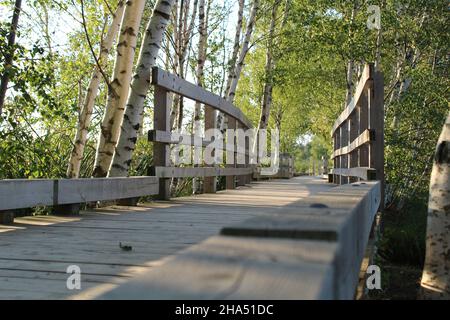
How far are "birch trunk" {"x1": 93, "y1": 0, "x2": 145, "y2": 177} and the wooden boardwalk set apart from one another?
110 centimetres

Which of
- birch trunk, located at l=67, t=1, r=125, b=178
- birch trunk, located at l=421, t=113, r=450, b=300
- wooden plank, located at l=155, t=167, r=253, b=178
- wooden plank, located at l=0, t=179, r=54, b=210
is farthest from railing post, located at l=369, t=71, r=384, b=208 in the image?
birch trunk, located at l=67, t=1, r=125, b=178

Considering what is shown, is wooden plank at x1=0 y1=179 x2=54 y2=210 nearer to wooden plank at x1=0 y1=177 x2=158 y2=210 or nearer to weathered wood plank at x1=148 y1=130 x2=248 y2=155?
wooden plank at x1=0 y1=177 x2=158 y2=210

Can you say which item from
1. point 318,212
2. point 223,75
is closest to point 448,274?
point 318,212

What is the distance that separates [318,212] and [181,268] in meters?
0.62

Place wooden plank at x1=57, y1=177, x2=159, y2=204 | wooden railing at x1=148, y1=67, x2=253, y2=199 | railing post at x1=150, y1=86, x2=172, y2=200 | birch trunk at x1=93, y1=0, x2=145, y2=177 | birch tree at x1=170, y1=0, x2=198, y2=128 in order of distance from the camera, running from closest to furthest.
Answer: wooden plank at x1=57, y1=177, x2=159, y2=204
wooden railing at x1=148, y1=67, x2=253, y2=199
railing post at x1=150, y1=86, x2=172, y2=200
birch trunk at x1=93, y1=0, x2=145, y2=177
birch tree at x1=170, y1=0, x2=198, y2=128

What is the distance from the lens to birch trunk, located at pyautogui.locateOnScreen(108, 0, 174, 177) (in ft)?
20.2

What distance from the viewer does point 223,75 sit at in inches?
758

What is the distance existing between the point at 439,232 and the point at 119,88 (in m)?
4.41

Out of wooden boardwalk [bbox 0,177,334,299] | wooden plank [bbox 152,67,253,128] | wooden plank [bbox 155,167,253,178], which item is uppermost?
wooden plank [bbox 152,67,253,128]

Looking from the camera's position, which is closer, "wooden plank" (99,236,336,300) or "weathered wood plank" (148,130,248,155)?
"wooden plank" (99,236,336,300)

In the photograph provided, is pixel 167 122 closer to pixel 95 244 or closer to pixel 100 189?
pixel 100 189

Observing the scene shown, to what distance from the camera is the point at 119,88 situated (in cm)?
660

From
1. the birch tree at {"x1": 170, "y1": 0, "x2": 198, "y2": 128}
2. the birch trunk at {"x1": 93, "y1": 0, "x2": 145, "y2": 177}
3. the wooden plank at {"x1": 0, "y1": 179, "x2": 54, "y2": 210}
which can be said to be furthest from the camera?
the birch tree at {"x1": 170, "y1": 0, "x2": 198, "y2": 128}

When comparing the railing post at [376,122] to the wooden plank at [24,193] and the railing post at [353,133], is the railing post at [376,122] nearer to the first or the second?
the railing post at [353,133]
